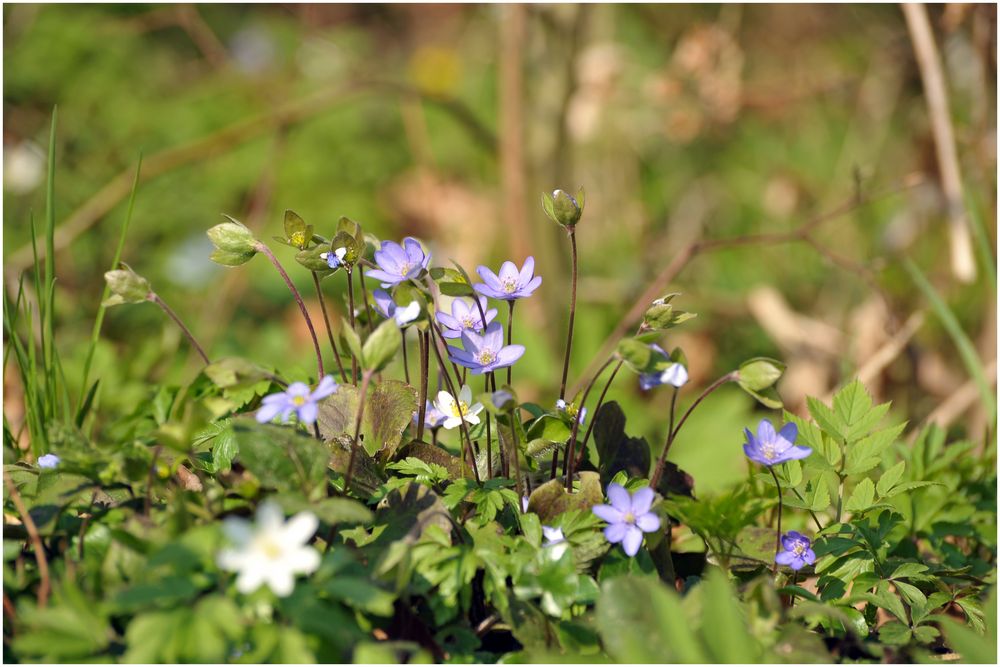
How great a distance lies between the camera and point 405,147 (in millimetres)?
4434

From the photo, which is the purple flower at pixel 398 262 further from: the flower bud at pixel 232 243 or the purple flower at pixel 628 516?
the purple flower at pixel 628 516

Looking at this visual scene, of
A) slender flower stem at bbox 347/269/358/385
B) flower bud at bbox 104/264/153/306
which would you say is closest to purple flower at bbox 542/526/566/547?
slender flower stem at bbox 347/269/358/385

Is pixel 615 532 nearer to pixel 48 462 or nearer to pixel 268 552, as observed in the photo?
pixel 268 552

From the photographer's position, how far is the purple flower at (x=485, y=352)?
1.05 metres

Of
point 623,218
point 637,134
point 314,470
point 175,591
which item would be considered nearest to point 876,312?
point 623,218

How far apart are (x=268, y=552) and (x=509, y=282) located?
0.46m

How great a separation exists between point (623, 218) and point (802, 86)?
2.86 ft

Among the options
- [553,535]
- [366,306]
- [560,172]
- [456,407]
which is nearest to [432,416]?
[456,407]

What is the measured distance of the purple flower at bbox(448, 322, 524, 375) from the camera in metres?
1.05

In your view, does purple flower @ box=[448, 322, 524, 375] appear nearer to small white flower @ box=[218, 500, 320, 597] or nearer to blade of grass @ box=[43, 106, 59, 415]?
small white flower @ box=[218, 500, 320, 597]

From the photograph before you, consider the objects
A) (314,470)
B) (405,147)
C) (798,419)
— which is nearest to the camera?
(314,470)

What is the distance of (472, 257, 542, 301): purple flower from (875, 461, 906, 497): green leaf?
19.0 inches

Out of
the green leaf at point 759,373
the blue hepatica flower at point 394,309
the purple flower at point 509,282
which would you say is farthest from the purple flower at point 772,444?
the blue hepatica flower at point 394,309

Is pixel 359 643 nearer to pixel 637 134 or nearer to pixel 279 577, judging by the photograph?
pixel 279 577
